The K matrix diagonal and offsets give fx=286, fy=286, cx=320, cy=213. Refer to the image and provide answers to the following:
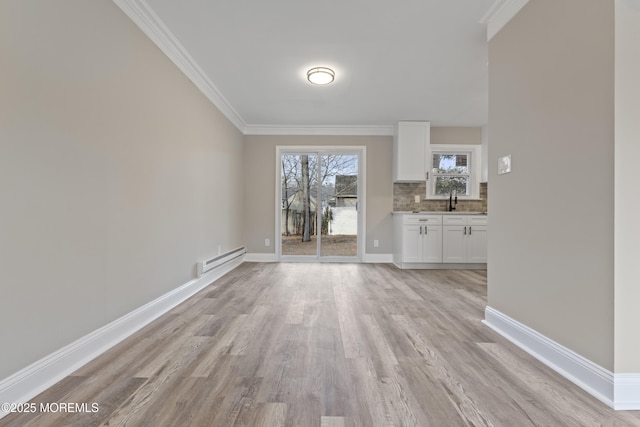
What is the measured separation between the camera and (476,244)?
176 inches

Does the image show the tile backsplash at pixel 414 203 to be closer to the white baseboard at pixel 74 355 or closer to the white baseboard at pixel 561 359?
the white baseboard at pixel 561 359

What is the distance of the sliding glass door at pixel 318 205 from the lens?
5113 millimetres

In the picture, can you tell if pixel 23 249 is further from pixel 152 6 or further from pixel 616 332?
pixel 616 332

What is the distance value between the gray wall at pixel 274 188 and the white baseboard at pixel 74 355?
258cm

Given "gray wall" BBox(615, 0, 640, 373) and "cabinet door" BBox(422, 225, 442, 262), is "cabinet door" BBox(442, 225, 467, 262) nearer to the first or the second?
"cabinet door" BBox(422, 225, 442, 262)

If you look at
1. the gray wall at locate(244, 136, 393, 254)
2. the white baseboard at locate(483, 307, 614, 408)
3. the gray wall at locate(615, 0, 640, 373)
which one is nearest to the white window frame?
the gray wall at locate(244, 136, 393, 254)

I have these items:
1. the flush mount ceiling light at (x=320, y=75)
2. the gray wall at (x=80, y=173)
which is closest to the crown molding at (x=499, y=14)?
the flush mount ceiling light at (x=320, y=75)

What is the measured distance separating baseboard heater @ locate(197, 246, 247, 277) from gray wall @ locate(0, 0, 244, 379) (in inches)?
14.9

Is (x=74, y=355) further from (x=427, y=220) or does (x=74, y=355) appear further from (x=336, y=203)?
(x=427, y=220)

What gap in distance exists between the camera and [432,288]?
3.34 meters

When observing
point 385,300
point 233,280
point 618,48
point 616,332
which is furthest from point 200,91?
point 616,332

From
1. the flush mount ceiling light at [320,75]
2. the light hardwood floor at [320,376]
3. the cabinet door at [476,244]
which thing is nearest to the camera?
the light hardwood floor at [320,376]

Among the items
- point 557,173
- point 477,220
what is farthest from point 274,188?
point 557,173

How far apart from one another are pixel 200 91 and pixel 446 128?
397 centimetres
